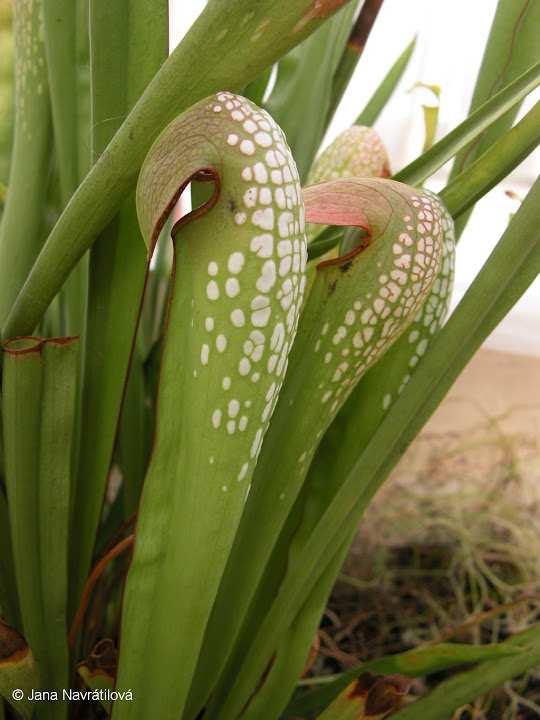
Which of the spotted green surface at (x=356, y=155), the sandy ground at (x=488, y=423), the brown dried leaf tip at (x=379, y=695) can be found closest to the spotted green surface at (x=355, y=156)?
the spotted green surface at (x=356, y=155)

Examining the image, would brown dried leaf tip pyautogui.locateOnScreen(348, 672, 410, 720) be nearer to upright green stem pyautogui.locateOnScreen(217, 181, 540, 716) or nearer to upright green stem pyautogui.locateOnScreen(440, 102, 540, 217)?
upright green stem pyautogui.locateOnScreen(217, 181, 540, 716)

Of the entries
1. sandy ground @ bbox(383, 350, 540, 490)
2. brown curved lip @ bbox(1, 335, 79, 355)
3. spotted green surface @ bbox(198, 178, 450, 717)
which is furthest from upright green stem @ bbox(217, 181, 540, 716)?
sandy ground @ bbox(383, 350, 540, 490)

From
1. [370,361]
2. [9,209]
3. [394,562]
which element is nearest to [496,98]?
[370,361]

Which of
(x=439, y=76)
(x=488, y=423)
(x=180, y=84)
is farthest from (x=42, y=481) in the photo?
(x=439, y=76)

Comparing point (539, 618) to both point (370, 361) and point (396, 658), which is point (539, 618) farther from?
point (370, 361)

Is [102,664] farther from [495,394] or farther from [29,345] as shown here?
[495,394]

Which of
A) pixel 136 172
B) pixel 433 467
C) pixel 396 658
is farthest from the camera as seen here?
pixel 433 467

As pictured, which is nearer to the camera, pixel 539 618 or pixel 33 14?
pixel 33 14
